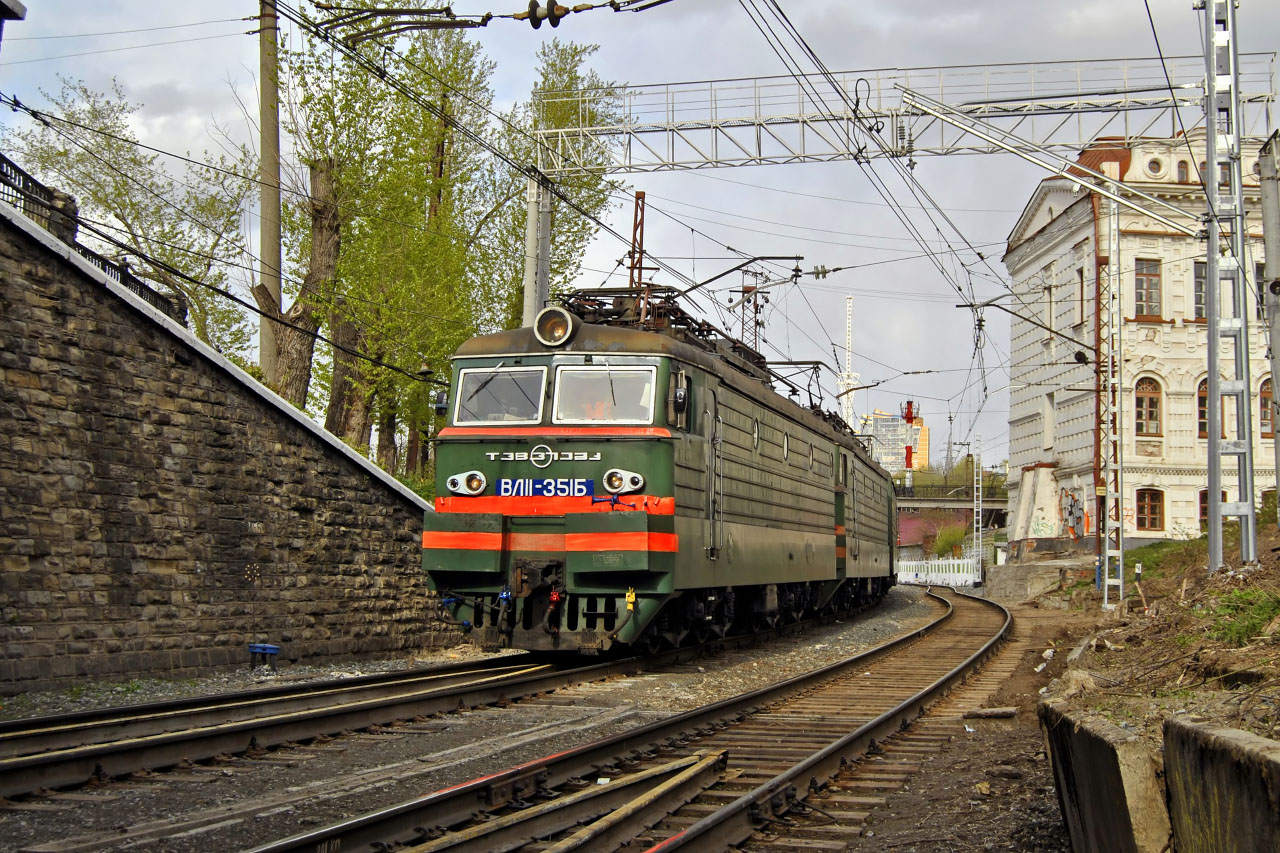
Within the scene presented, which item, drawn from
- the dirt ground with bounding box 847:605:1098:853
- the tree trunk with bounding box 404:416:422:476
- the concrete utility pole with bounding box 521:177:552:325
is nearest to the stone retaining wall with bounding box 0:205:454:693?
the concrete utility pole with bounding box 521:177:552:325

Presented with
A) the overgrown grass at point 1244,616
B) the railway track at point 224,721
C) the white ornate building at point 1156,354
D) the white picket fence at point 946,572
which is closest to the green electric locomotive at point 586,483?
the railway track at point 224,721

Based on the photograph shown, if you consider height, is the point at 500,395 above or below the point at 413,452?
below

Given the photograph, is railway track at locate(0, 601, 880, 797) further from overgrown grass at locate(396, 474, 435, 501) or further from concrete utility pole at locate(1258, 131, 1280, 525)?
concrete utility pole at locate(1258, 131, 1280, 525)

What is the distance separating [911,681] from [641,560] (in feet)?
11.7

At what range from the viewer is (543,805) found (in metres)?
6.09

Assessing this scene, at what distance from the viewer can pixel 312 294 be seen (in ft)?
63.5

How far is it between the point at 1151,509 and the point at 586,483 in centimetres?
2883

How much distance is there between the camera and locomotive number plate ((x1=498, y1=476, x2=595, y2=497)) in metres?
11.6

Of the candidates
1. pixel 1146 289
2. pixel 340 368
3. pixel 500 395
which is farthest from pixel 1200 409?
pixel 500 395

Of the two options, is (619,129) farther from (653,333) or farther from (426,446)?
(426,446)

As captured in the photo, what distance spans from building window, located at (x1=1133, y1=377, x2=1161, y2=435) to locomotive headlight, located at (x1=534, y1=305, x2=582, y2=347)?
27980mm

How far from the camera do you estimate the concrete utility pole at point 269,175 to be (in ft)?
60.0

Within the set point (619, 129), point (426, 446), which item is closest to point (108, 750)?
point (619, 129)

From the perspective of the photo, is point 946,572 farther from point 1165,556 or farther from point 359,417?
point 359,417
